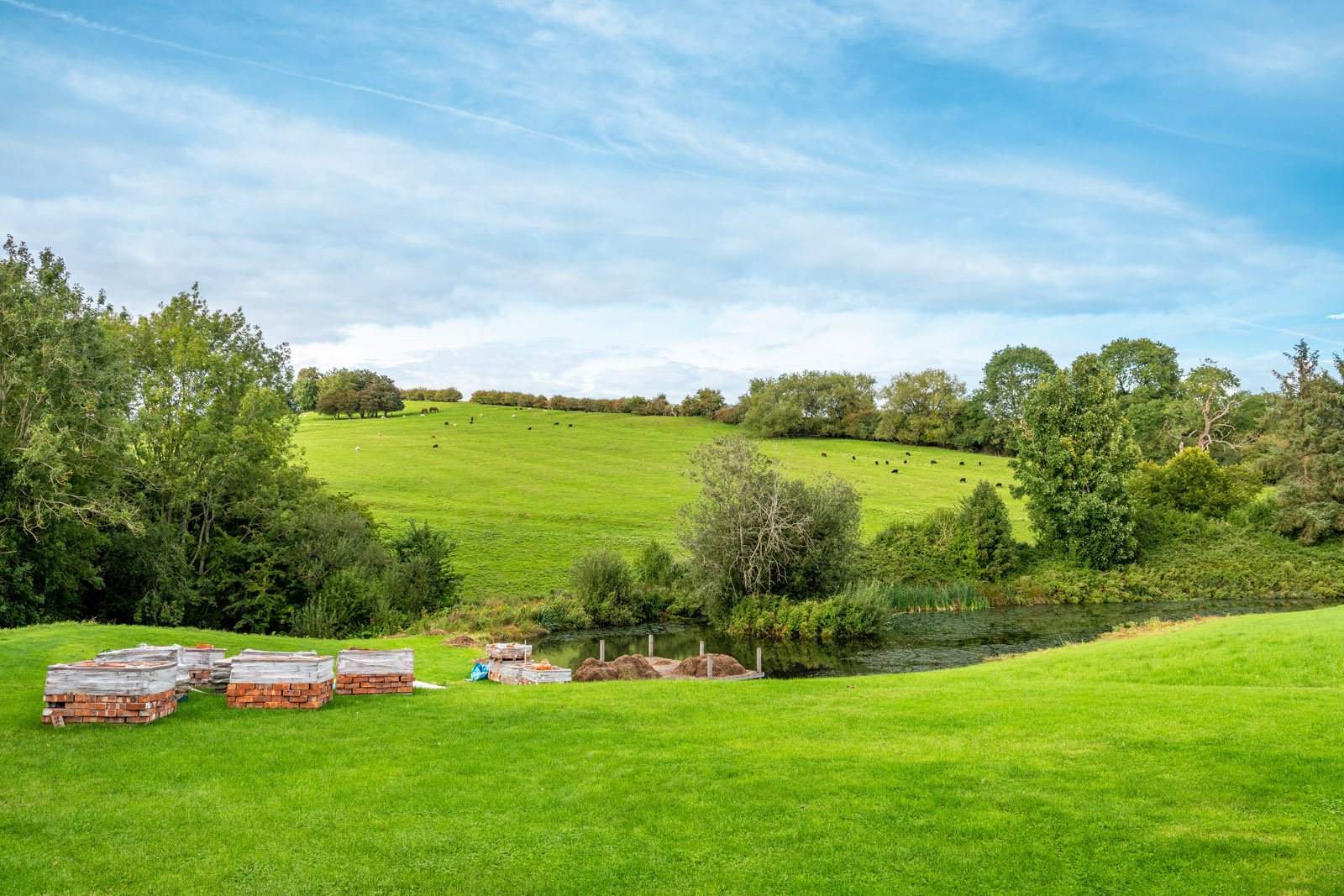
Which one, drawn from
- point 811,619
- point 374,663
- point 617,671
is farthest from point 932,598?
point 374,663

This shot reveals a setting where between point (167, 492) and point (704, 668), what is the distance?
26.9 metres

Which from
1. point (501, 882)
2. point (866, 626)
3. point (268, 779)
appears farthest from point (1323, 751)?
point (866, 626)

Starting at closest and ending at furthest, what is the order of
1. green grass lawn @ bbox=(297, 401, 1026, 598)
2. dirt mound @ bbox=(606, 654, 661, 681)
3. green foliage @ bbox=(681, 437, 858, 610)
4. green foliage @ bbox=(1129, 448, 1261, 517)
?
1. dirt mound @ bbox=(606, 654, 661, 681)
2. green foliage @ bbox=(681, 437, 858, 610)
3. green grass lawn @ bbox=(297, 401, 1026, 598)
4. green foliage @ bbox=(1129, 448, 1261, 517)

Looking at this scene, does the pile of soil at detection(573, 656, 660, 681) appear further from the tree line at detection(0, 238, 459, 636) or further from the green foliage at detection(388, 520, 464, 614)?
the green foliage at detection(388, 520, 464, 614)

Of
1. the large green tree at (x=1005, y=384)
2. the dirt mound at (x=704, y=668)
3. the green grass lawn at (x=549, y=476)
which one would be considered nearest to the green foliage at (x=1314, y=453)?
the green grass lawn at (x=549, y=476)

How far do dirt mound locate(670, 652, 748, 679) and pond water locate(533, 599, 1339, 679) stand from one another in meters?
4.87

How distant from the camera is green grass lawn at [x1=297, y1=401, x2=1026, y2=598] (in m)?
55.3

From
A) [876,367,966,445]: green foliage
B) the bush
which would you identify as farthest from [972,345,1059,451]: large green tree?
the bush

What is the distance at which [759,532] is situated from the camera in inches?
1565

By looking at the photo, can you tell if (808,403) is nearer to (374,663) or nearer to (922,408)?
(922,408)

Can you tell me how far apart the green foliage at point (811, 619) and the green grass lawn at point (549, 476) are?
1205 cm

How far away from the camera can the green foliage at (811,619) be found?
38719 mm

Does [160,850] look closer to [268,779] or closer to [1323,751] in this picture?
[268,779]

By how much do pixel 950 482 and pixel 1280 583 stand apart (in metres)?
30.3
